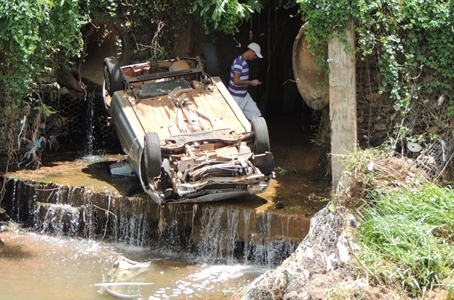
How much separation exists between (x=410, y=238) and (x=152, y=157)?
11.5 feet

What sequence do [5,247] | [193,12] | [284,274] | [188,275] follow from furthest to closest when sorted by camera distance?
[193,12]
[5,247]
[188,275]
[284,274]

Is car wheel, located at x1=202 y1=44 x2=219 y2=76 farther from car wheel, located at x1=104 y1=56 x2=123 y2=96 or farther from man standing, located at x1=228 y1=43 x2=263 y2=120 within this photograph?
car wheel, located at x1=104 y1=56 x2=123 y2=96

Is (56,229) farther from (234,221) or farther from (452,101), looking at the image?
(452,101)

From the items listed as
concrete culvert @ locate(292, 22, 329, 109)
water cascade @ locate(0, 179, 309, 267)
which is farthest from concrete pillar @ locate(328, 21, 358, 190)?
water cascade @ locate(0, 179, 309, 267)

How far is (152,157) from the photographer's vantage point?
10.6 metres

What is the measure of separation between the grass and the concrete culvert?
9.00 feet

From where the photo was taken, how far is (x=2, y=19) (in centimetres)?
1149

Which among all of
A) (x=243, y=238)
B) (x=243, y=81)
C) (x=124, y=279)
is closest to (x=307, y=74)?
(x=243, y=81)

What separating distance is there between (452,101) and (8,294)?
6.13 m

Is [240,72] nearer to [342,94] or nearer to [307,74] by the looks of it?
[307,74]

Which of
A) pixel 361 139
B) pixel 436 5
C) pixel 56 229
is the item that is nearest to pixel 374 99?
pixel 361 139

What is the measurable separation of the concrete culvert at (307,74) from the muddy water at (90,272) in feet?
9.32

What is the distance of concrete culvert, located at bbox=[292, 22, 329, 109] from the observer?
12.1m

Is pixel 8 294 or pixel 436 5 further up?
pixel 436 5
